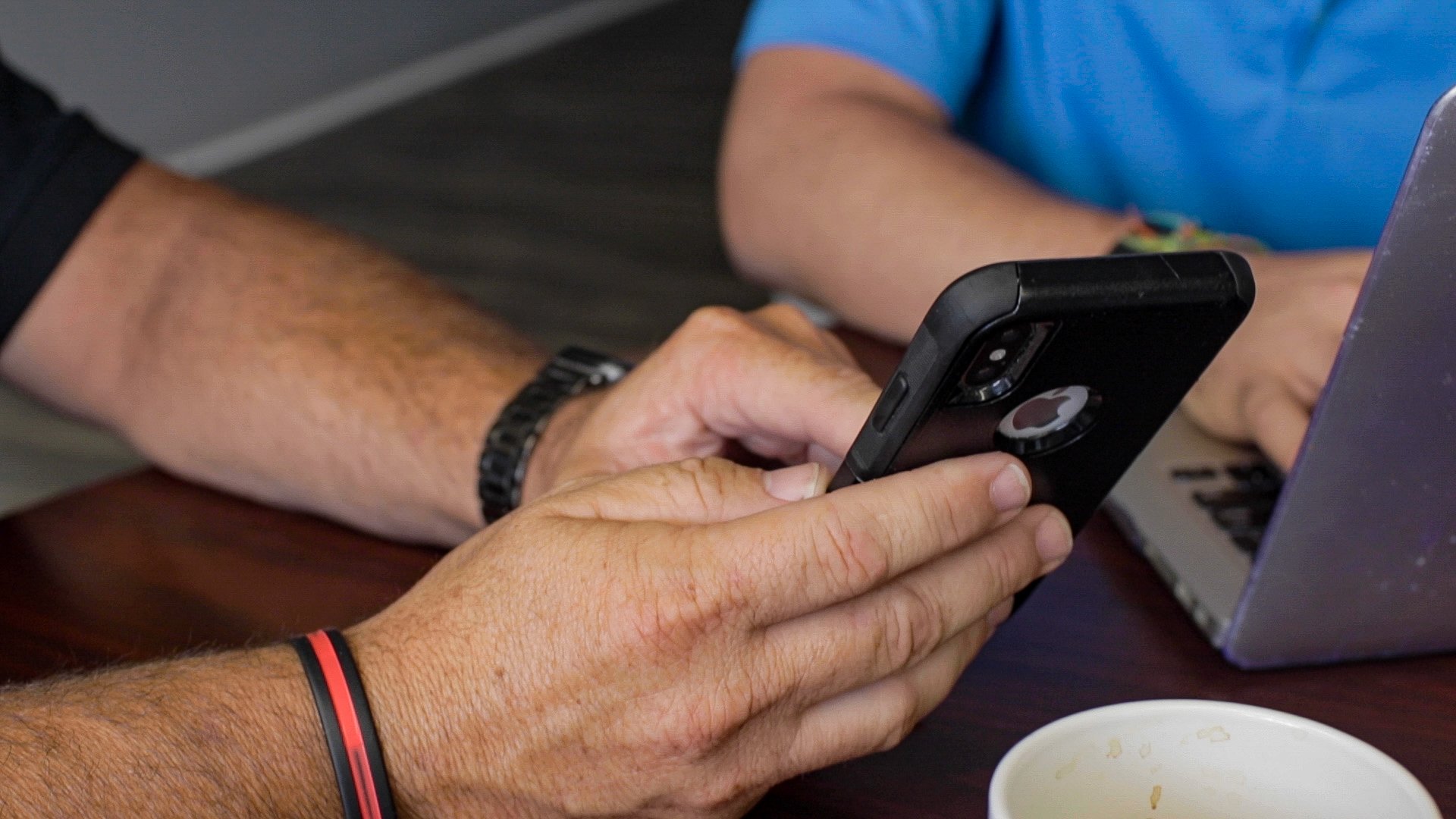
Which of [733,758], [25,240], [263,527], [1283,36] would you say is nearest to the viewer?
[733,758]

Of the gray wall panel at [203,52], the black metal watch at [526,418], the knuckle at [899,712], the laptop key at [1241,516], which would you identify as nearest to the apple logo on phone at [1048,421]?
the knuckle at [899,712]

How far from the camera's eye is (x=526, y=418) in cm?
84

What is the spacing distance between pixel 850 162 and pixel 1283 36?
1.17 feet

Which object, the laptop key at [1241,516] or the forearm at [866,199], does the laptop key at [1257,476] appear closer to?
the laptop key at [1241,516]

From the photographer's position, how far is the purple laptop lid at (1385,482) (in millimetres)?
473

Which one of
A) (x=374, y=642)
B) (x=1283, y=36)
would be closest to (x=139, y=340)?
(x=374, y=642)

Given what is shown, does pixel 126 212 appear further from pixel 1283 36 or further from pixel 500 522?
pixel 1283 36

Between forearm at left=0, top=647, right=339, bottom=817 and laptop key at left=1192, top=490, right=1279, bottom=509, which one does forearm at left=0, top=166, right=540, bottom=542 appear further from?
laptop key at left=1192, top=490, right=1279, bottom=509

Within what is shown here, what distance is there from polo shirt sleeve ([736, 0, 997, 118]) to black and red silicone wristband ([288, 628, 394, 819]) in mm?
822

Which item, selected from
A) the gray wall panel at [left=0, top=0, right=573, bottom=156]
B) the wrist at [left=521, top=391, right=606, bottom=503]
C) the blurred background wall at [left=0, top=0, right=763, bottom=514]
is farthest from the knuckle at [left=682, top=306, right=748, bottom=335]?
the gray wall panel at [left=0, top=0, right=573, bottom=156]

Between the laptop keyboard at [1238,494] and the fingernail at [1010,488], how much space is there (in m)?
0.20

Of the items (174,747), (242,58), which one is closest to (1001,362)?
(174,747)

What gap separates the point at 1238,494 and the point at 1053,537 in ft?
0.78

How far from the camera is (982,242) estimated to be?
100 cm
